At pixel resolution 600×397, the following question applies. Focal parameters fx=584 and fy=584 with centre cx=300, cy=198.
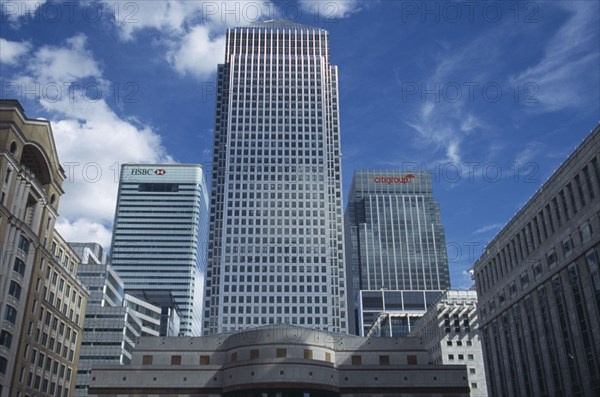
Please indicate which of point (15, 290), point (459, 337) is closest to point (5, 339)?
point (15, 290)

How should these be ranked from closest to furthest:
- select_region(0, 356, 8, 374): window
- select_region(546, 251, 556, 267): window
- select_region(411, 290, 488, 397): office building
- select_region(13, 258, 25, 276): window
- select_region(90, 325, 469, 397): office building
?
select_region(0, 356, 8, 374): window
select_region(546, 251, 556, 267): window
select_region(13, 258, 25, 276): window
select_region(90, 325, 469, 397): office building
select_region(411, 290, 488, 397): office building

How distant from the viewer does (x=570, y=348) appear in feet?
248

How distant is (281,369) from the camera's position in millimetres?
81062

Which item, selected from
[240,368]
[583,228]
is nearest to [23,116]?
[240,368]

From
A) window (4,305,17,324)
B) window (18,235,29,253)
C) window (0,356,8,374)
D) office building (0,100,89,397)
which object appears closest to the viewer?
window (0,356,8,374)

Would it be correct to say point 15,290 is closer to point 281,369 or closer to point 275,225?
point 281,369

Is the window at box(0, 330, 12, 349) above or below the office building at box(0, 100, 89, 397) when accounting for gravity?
below

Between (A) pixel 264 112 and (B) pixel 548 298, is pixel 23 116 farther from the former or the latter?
(A) pixel 264 112

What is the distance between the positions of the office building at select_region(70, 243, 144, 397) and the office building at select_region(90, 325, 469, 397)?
162ft

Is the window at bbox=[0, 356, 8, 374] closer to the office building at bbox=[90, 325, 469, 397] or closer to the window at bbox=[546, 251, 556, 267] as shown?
the office building at bbox=[90, 325, 469, 397]

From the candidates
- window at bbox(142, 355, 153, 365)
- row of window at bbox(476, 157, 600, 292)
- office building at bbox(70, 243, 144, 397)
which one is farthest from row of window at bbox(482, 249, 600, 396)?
office building at bbox(70, 243, 144, 397)

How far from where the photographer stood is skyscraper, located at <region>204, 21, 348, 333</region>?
559 ft

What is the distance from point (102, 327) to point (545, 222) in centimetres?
10564

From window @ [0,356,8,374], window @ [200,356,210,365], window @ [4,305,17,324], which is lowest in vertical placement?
window @ [0,356,8,374]
